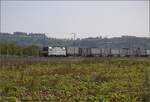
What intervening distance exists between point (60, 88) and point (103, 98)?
2906 millimetres

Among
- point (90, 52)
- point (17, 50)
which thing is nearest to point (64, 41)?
point (90, 52)

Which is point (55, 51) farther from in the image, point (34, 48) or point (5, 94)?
point (5, 94)

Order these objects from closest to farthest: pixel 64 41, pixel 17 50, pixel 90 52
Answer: pixel 17 50, pixel 90 52, pixel 64 41

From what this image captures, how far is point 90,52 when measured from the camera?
251 feet

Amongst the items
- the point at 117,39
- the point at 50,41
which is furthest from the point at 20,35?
the point at 117,39

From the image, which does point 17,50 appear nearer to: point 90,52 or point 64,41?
point 90,52

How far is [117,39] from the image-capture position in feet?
477

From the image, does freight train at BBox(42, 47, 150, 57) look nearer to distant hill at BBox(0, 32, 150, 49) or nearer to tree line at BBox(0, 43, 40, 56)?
tree line at BBox(0, 43, 40, 56)

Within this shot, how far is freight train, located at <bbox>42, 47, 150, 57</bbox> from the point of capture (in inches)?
2761

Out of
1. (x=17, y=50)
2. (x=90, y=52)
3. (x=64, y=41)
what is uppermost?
(x=64, y=41)

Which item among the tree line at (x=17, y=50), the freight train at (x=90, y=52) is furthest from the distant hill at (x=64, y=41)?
the tree line at (x=17, y=50)

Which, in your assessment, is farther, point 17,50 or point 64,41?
point 64,41

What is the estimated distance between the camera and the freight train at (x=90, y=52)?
230 feet

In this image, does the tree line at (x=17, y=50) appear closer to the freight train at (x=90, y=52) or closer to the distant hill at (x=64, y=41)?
the freight train at (x=90, y=52)
